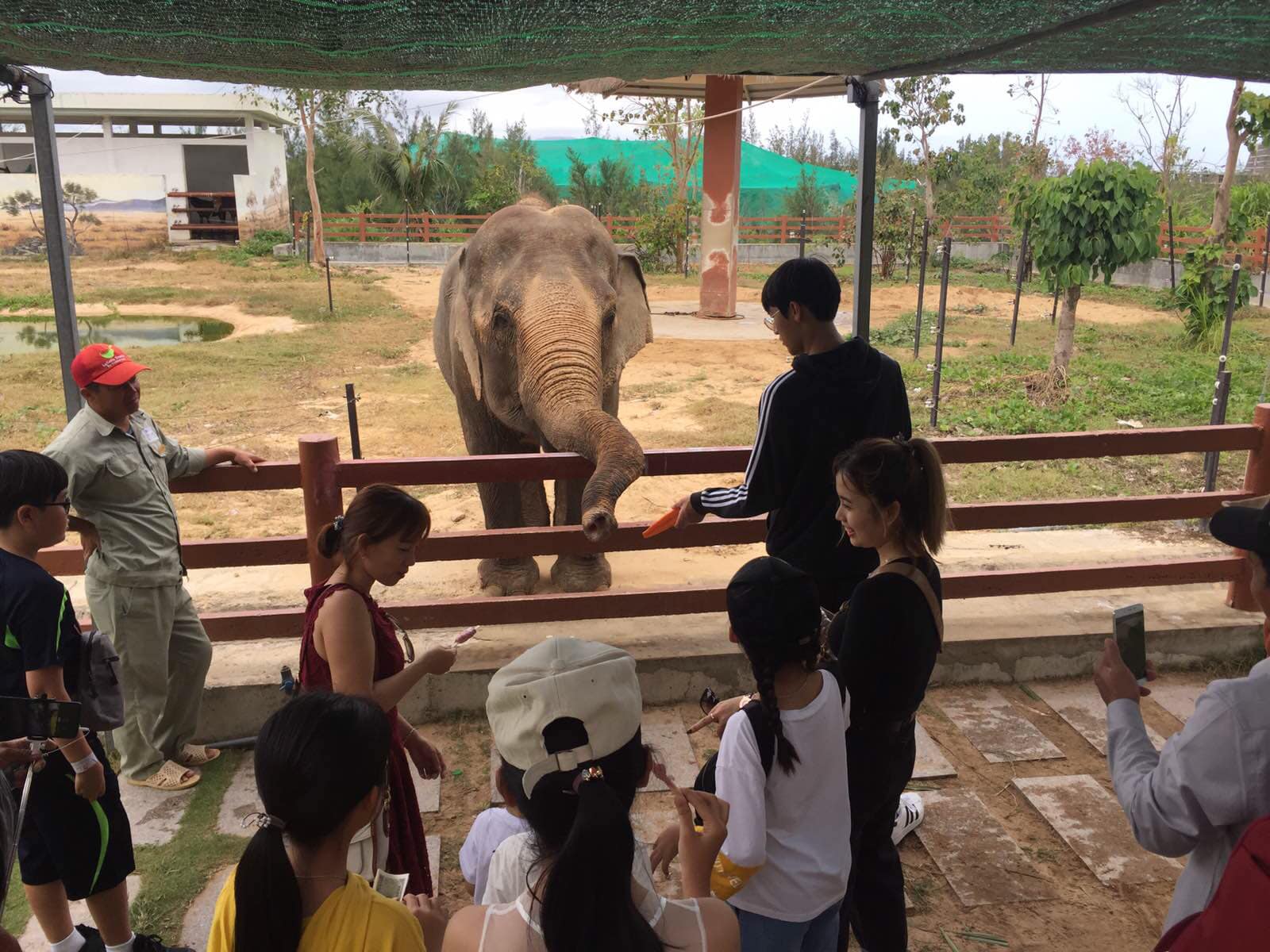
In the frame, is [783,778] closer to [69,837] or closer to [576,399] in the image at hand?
[69,837]

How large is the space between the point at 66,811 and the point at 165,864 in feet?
3.14

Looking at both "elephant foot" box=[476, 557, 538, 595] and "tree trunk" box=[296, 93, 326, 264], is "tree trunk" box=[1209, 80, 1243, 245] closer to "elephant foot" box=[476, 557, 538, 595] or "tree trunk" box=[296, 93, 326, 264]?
"elephant foot" box=[476, 557, 538, 595]

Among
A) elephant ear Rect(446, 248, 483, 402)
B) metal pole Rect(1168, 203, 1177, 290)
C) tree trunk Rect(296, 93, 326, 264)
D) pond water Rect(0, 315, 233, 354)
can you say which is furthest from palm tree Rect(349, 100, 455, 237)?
elephant ear Rect(446, 248, 483, 402)

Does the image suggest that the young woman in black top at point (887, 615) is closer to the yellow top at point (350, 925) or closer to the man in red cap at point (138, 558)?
the yellow top at point (350, 925)

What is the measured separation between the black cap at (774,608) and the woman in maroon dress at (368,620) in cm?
88

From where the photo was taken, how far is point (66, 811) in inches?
107

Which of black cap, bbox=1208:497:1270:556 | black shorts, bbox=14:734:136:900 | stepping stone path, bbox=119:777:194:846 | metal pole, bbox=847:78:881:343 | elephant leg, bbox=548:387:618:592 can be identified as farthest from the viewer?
elephant leg, bbox=548:387:618:592

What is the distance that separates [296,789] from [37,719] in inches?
37.1

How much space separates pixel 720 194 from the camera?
64.4ft

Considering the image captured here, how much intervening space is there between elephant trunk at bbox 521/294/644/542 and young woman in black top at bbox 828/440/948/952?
152cm

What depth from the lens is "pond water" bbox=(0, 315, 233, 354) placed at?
17.8 m

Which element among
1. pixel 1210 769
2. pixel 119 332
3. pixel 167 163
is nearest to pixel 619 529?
pixel 1210 769

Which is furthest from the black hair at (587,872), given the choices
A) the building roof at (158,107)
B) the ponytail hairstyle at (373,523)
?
the building roof at (158,107)

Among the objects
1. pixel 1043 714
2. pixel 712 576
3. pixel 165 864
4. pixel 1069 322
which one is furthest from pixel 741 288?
pixel 165 864
